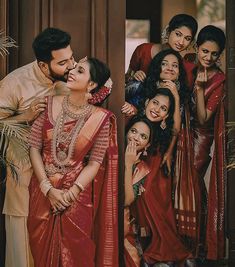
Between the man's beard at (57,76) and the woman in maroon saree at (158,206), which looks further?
the woman in maroon saree at (158,206)

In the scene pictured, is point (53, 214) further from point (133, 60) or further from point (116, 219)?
point (133, 60)

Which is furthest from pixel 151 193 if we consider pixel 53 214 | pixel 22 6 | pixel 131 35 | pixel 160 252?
pixel 22 6

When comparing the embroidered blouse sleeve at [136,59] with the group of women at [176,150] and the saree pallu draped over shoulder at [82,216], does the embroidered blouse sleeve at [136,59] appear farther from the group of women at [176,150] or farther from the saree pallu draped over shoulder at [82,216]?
the saree pallu draped over shoulder at [82,216]

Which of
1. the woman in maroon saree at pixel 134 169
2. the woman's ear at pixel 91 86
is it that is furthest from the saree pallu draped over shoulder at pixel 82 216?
the woman in maroon saree at pixel 134 169

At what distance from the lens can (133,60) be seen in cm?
554

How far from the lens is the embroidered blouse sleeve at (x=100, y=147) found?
512 cm

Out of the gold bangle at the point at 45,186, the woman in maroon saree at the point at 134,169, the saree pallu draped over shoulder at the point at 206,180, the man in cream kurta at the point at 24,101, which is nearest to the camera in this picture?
the gold bangle at the point at 45,186

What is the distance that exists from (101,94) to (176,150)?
0.79m

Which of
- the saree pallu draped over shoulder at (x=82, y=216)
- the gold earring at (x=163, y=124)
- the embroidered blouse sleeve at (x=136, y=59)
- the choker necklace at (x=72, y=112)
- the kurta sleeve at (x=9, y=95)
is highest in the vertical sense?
the embroidered blouse sleeve at (x=136, y=59)

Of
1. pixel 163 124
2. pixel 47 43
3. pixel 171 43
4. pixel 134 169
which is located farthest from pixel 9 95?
pixel 171 43

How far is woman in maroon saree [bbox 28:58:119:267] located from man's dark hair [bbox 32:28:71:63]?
202 millimetres

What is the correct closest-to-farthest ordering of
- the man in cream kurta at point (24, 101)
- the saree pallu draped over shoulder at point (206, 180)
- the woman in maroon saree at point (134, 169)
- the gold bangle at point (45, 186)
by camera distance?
the gold bangle at point (45, 186) < the man in cream kurta at point (24, 101) < the woman in maroon saree at point (134, 169) < the saree pallu draped over shoulder at point (206, 180)

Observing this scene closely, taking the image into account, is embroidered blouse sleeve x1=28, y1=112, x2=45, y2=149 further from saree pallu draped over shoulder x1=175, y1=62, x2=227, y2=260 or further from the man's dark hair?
saree pallu draped over shoulder x1=175, y1=62, x2=227, y2=260

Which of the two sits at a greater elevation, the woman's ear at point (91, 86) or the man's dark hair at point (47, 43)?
the man's dark hair at point (47, 43)
